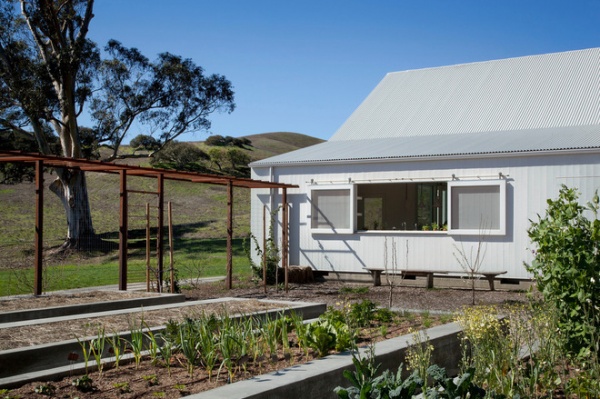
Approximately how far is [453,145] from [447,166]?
1.03m

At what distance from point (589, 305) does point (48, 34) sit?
24.5 metres

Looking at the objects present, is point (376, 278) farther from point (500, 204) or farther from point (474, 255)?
point (500, 204)

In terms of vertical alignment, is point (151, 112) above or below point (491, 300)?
above

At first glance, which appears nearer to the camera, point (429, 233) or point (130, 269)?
point (429, 233)

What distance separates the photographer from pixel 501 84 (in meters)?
20.1

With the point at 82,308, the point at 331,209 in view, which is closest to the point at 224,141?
the point at 331,209

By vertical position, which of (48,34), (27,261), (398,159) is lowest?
(27,261)

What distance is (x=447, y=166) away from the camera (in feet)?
50.5

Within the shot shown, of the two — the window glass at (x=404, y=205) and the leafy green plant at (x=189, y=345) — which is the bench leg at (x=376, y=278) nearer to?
the window glass at (x=404, y=205)

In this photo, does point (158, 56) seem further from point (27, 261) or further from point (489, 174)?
point (489, 174)

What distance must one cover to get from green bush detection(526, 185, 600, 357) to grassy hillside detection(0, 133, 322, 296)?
39.1 ft

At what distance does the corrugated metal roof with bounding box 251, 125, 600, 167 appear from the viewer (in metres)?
14.5

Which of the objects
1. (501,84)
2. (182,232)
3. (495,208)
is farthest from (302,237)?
(182,232)

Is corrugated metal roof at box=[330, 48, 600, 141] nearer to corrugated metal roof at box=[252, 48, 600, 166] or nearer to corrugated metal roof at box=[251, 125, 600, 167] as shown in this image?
corrugated metal roof at box=[252, 48, 600, 166]
